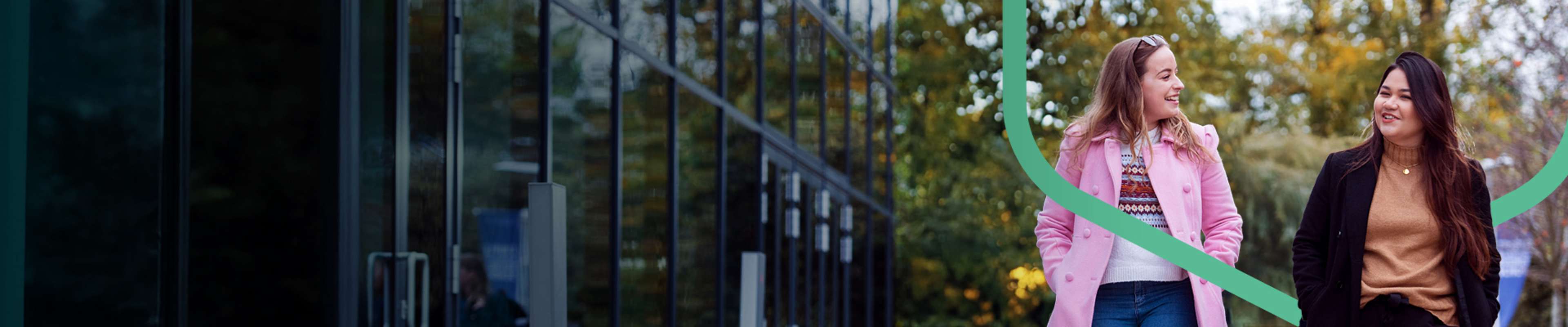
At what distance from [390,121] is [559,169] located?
139cm

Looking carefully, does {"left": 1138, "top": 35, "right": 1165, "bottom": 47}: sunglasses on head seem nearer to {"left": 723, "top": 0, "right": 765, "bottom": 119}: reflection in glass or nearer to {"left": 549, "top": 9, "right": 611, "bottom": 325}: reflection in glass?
{"left": 549, "top": 9, "right": 611, "bottom": 325}: reflection in glass

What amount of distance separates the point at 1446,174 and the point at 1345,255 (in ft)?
0.98

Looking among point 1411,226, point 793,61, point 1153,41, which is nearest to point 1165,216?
point 1153,41

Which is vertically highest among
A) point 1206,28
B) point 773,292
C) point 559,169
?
point 1206,28

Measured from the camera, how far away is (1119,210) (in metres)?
3.89

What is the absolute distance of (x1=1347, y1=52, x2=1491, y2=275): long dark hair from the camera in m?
3.83

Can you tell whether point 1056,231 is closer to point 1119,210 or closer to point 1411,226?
point 1119,210

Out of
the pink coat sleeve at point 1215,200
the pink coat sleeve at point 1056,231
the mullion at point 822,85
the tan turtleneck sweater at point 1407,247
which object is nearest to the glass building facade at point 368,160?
the pink coat sleeve at point 1056,231

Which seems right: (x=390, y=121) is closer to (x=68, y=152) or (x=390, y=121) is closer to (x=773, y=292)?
(x=68, y=152)

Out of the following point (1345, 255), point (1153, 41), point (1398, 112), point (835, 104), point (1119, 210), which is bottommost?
point (1345, 255)

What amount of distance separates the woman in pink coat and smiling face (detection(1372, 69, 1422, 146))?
394mm

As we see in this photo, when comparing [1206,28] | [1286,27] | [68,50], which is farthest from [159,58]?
[1286,27]

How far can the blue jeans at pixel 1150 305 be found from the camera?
153 inches

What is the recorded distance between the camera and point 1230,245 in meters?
3.96
